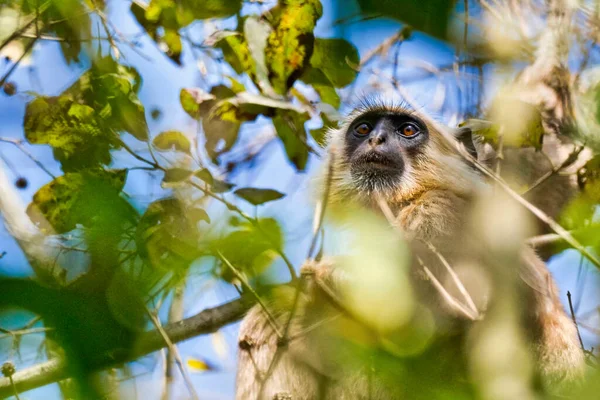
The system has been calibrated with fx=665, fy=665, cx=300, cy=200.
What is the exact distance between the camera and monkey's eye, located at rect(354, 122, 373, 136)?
212 inches

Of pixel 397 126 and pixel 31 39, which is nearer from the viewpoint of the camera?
pixel 31 39

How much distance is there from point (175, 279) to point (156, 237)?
0.71 ft

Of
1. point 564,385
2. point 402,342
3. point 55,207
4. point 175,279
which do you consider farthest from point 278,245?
point 564,385

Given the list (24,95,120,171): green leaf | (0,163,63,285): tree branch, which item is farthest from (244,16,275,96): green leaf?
(0,163,63,285): tree branch

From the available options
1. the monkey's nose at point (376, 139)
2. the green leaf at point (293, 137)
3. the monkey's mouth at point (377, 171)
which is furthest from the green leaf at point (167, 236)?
the monkey's nose at point (376, 139)

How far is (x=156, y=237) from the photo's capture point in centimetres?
159

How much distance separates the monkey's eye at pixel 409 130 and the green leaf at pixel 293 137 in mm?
1825

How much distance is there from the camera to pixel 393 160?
198 inches

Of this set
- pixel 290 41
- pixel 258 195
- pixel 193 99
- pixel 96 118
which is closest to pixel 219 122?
pixel 193 99

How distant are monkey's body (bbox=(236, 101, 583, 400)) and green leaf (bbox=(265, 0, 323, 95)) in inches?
23.0

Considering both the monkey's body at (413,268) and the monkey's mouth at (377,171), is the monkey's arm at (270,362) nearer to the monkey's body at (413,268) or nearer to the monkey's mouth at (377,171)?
the monkey's body at (413,268)

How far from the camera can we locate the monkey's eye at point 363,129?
17.6 ft

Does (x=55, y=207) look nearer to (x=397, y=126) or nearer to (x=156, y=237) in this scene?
(x=156, y=237)

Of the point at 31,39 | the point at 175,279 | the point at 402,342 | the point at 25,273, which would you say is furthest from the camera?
the point at 31,39
